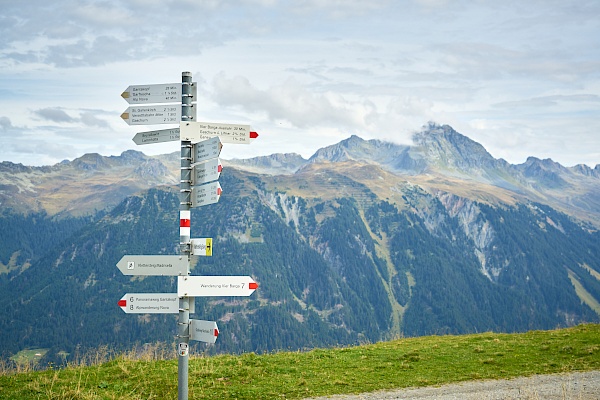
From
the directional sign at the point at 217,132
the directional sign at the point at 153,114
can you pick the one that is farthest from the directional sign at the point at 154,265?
the directional sign at the point at 153,114

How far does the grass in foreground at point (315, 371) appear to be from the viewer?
1809cm

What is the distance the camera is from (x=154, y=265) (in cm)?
1370

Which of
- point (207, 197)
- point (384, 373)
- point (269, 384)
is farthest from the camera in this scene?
point (384, 373)

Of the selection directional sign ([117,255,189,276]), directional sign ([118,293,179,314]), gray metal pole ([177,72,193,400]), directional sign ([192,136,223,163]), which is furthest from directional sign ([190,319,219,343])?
directional sign ([192,136,223,163])

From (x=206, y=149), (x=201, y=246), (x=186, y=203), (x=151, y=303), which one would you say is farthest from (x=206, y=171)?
(x=151, y=303)

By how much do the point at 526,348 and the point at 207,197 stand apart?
19.3m

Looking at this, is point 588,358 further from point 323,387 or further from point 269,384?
point 269,384

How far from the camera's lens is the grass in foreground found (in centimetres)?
1809

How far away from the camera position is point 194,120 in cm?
1395

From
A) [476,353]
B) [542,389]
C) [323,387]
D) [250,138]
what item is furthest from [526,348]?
[250,138]

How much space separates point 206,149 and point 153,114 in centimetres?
202

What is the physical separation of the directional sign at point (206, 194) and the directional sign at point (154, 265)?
4.65 ft

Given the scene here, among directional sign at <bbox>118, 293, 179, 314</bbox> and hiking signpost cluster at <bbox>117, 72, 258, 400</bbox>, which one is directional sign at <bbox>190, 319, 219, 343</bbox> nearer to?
hiking signpost cluster at <bbox>117, 72, 258, 400</bbox>

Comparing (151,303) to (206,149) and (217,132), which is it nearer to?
(206,149)
